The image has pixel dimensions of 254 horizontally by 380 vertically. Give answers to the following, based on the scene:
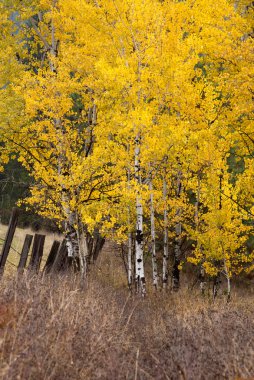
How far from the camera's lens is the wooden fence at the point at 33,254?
1002cm

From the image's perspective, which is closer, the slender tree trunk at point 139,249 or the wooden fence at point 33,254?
the wooden fence at point 33,254

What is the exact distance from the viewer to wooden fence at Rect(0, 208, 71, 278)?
10023mm

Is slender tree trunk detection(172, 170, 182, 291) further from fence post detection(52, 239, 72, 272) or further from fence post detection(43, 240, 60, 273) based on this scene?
fence post detection(43, 240, 60, 273)

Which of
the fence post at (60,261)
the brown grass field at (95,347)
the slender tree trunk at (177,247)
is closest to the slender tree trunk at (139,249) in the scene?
the fence post at (60,261)

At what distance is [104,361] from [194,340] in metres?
1.80

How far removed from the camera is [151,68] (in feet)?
42.4

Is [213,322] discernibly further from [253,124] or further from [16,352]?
[253,124]

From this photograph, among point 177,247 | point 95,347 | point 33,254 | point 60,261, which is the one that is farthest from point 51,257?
point 95,347

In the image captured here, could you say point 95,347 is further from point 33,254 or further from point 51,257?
point 51,257

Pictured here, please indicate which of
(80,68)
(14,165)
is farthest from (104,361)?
(14,165)

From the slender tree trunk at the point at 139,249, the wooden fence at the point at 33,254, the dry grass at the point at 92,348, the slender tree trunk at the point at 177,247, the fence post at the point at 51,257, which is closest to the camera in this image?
the dry grass at the point at 92,348

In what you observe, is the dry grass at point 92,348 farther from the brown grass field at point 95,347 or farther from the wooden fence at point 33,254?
the wooden fence at point 33,254

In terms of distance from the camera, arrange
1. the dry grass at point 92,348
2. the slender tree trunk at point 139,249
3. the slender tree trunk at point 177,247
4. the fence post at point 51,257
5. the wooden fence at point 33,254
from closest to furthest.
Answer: the dry grass at point 92,348 < the wooden fence at point 33,254 < the fence post at point 51,257 < the slender tree trunk at point 139,249 < the slender tree trunk at point 177,247

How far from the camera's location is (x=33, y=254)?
1088 centimetres
